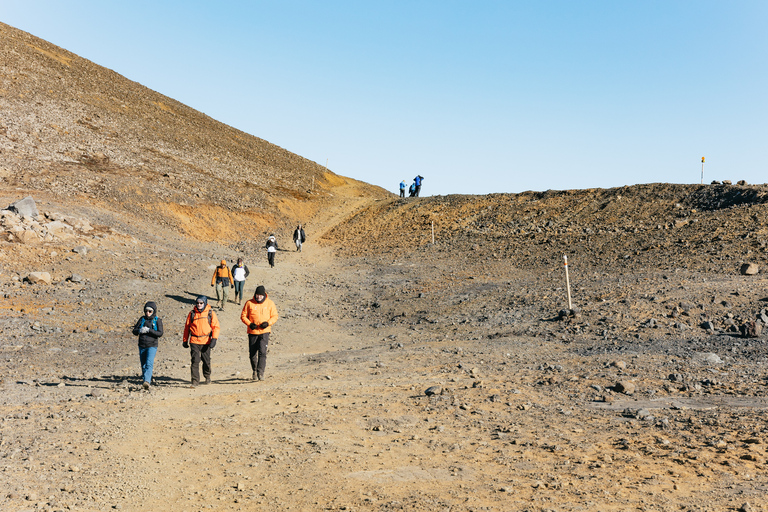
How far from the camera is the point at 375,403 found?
9.39 metres

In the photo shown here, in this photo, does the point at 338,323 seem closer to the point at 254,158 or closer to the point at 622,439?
the point at 622,439

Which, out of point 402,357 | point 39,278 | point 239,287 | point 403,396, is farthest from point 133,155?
point 403,396

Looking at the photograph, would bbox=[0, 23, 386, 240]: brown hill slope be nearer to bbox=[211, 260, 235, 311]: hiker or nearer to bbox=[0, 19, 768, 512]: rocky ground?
bbox=[0, 19, 768, 512]: rocky ground

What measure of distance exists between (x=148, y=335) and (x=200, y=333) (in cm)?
90

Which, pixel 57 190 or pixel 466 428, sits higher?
pixel 57 190

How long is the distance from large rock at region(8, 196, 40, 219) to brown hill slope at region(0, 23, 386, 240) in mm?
7879

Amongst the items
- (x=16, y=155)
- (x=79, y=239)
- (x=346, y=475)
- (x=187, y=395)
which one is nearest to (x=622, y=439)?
(x=346, y=475)

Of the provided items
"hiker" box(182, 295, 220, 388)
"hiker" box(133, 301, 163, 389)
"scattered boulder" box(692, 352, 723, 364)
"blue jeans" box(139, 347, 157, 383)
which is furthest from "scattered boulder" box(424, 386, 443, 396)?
"scattered boulder" box(692, 352, 723, 364)

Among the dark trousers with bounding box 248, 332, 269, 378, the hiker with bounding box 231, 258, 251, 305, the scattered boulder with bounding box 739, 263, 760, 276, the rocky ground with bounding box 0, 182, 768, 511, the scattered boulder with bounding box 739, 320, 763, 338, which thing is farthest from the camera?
the hiker with bounding box 231, 258, 251, 305

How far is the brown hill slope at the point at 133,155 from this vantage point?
33.9 m

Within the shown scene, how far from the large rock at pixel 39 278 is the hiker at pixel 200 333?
9.77m

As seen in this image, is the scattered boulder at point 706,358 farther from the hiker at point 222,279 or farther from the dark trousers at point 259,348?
the hiker at point 222,279

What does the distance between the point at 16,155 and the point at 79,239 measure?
15.8m

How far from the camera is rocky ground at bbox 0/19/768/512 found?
6.23 m
